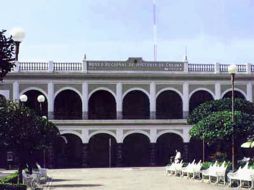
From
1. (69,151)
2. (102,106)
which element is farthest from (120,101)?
(69,151)

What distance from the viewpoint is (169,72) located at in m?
48.8

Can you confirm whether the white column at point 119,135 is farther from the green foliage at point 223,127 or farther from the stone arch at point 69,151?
the green foliage at point 223,127

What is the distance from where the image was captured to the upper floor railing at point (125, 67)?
47.5 metres

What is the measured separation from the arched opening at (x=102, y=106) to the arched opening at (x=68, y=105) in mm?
941

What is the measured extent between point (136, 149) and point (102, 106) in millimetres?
4372

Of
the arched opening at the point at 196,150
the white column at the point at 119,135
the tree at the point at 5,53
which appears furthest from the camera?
the arched opening at the point at 196,150

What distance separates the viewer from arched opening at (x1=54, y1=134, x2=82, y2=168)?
156 ft

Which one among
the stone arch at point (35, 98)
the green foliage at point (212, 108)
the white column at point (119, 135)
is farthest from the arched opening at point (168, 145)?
the green foliage at point (212, 108)

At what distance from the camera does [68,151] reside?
48625 millimetres

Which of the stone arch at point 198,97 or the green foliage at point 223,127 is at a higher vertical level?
the stone arch at point 198,97

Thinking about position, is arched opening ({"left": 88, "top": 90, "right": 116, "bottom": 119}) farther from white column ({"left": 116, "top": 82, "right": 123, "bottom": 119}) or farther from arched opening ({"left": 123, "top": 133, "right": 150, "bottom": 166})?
arched opening ({"left": 123, "top": 133, "right": 150, "bottom": 166})

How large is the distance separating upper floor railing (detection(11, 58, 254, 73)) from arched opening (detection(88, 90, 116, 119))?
7.40ft

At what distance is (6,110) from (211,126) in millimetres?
12062

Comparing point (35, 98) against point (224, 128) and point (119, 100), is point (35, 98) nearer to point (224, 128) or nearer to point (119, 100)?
point (119, 100)
